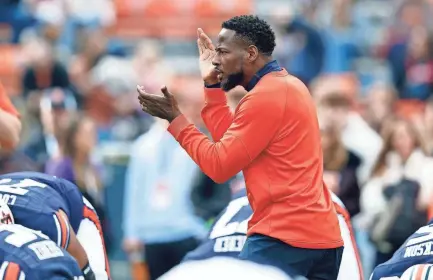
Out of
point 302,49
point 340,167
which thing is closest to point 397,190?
point 340,167

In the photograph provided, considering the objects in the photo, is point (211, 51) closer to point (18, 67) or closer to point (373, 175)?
point (373, 175)

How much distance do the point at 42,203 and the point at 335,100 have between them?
4.58 metres

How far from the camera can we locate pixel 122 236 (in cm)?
1135

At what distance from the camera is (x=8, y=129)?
20.1ft

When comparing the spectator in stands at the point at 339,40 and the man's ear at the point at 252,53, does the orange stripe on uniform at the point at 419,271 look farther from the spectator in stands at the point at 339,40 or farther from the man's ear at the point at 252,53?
the spectator in stands at the point at 339,40

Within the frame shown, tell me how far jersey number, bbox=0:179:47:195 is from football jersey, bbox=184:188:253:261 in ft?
3.64

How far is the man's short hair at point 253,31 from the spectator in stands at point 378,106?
550cm

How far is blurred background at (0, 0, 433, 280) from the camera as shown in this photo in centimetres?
902

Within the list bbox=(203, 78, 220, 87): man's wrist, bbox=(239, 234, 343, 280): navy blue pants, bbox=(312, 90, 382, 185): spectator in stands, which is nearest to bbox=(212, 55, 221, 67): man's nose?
bbox=(203, 78, 220, 87): man's wrist

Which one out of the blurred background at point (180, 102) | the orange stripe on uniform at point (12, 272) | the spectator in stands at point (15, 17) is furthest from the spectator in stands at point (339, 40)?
the orange stripe on uniform at point (12, 272)

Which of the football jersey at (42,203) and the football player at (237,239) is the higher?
the football jersey at (42,203)

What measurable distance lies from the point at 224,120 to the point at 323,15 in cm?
1000

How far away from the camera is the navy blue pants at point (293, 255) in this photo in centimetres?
536

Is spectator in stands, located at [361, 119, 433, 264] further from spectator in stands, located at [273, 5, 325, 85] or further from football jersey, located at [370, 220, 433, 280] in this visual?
spectator in stands, located at [273, 5, 325, 85]
